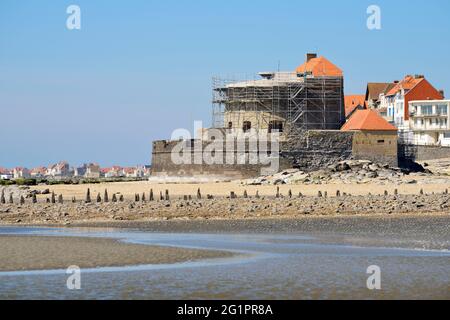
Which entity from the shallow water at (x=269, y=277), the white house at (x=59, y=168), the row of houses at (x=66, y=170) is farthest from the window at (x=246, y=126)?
the white house at (x=59, y=168)

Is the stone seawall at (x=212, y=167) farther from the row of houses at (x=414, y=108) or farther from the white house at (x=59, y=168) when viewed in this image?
the white house at (x=59, y=168)

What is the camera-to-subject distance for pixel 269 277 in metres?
18.1

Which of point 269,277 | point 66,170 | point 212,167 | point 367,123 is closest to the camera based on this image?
point 269,277

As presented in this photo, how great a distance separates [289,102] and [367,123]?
5.91 metres

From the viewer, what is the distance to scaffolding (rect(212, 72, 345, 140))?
6309 cm

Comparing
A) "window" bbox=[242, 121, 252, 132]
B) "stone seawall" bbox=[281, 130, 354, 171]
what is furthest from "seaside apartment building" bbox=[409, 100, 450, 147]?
"window" bbox=[242, 121, 252, 132]

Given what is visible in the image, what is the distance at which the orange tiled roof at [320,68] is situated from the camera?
67500 mm

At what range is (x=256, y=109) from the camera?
63.8 m

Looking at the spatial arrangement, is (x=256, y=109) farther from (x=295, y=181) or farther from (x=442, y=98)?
(x=442, y=98)

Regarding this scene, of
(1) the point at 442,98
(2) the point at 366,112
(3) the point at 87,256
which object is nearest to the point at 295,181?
(2) the point at 366,112

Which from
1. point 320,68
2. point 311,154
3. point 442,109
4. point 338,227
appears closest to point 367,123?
point 311,154

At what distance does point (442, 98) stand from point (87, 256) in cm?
7463

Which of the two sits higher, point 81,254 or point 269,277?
point 81,254

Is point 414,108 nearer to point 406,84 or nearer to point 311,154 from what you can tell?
point 406,84
